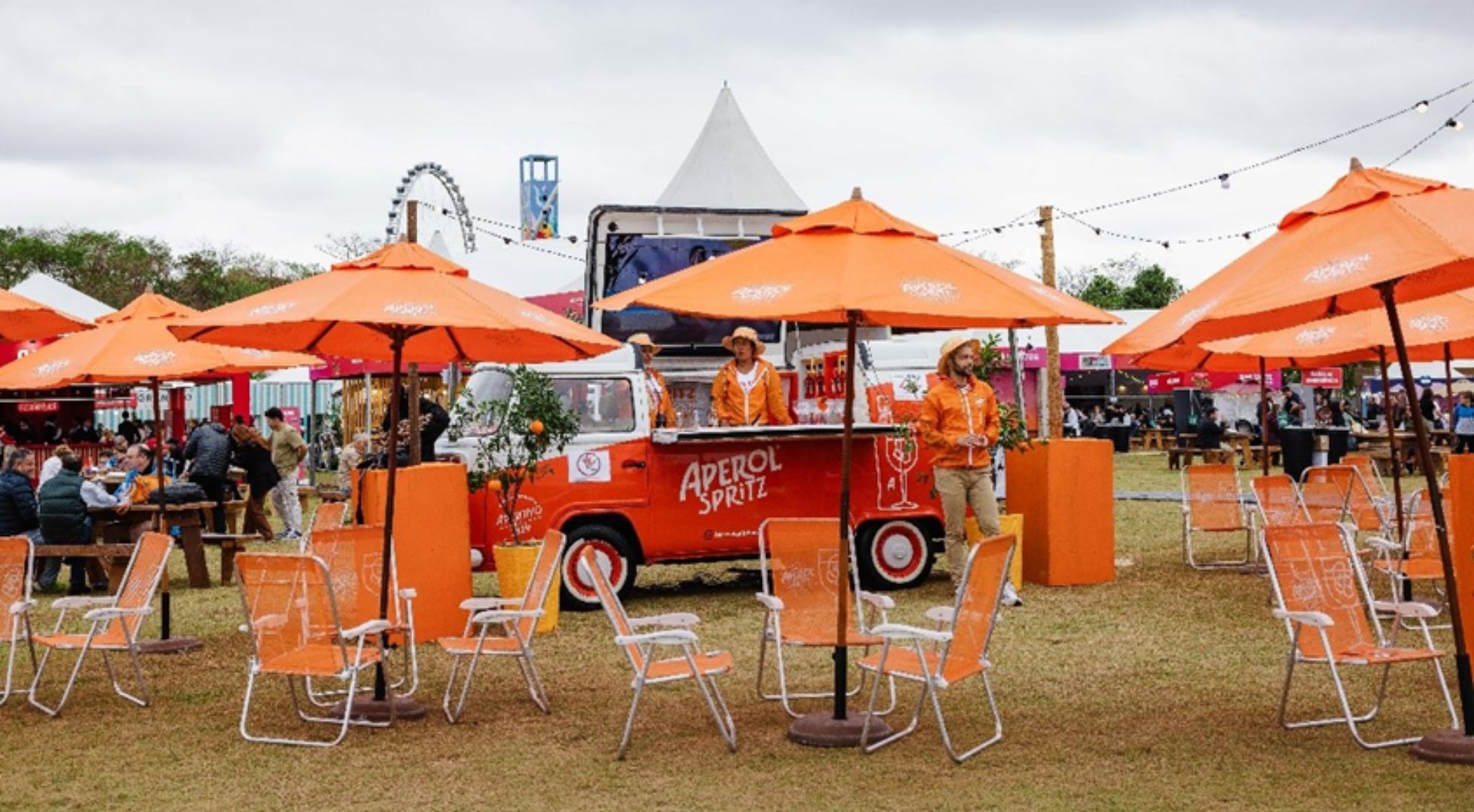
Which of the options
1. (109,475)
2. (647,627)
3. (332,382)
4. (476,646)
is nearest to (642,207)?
(647,627)

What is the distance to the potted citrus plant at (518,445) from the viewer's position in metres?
10.9

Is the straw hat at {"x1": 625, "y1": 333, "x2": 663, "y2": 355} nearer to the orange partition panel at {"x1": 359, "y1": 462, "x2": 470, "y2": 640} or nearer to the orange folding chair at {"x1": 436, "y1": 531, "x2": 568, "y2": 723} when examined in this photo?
the orange partition panel at {"x1": 359, "y1": 462, "x2": 470, "y2": 640}

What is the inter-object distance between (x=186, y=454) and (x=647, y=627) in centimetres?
883

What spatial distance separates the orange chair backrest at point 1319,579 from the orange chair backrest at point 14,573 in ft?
20.4

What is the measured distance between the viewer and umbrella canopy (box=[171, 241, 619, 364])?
699cm

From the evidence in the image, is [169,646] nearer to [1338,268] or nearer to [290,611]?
[290,611]

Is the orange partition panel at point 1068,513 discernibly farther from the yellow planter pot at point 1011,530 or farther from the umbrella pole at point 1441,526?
the umbrella pole at point 1441,526

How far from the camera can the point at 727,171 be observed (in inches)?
1063

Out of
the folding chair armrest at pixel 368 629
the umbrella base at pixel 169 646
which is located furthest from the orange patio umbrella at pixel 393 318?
the umbrella base at pixel 169 646

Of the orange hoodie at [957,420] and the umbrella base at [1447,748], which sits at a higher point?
the orange hoodie at [957,420]

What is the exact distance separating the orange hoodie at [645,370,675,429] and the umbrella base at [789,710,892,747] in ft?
16.3

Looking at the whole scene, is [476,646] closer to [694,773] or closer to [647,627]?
[694,773]

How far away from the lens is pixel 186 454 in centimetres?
1756

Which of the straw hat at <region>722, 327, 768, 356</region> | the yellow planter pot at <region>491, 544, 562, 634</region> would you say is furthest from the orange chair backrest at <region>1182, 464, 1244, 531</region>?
the yellow planter pot at <region>491, 544, 562, 634</region>
